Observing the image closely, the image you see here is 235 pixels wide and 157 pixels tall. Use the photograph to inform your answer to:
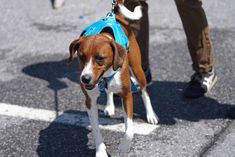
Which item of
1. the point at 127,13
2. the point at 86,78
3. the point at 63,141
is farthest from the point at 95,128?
the point at 127,13

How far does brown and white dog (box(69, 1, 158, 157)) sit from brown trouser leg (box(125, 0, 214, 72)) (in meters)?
0.58

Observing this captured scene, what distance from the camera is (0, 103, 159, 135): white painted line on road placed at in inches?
197

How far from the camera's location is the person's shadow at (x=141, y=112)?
4.72 meters

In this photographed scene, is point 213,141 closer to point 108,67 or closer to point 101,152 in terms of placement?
point 101,152

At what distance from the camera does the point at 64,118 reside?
530 centimetres

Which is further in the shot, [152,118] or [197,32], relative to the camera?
[197,32]

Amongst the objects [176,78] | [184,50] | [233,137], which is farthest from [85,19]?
[233,137]

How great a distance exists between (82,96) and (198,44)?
1293mm

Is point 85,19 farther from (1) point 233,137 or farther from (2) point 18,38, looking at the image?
(1) point 233,137

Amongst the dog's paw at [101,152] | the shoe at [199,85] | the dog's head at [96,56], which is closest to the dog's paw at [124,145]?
the dog's paw at [101,152]

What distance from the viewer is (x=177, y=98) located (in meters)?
5.57

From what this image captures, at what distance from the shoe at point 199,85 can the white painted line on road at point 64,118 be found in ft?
2.27

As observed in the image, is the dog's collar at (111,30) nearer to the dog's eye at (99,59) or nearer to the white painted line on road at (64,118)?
the dog's eye at (99,59)

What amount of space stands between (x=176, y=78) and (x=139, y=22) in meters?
0.84
